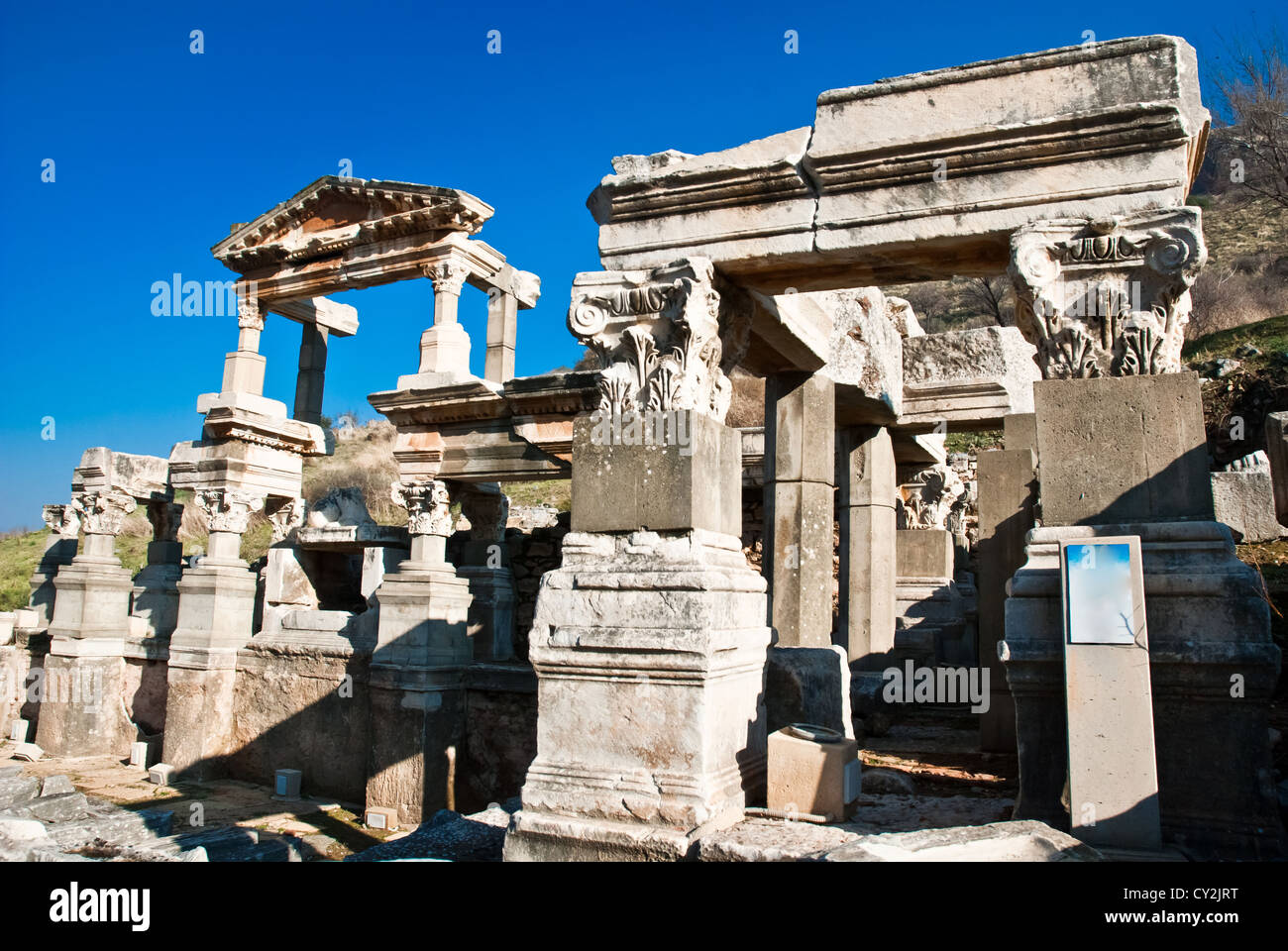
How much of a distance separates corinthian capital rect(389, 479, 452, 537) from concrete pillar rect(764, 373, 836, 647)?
428cm

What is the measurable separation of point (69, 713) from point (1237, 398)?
60.7ft

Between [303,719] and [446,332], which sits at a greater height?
[446,332]

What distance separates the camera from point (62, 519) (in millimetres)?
14875

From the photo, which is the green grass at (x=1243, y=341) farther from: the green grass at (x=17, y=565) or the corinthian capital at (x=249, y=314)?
the green grass at (x=17, y=565)

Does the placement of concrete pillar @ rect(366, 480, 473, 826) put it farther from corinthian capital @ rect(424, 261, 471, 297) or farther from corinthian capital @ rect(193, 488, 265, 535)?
→ corinthian capital @ rect(424, 261, 471, 297)

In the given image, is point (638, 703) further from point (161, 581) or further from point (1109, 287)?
point (161, 581)

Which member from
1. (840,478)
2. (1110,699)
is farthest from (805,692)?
(840,478)

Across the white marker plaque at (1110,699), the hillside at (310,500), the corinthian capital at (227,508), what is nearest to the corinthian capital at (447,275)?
the corinthian capital at (227,508)

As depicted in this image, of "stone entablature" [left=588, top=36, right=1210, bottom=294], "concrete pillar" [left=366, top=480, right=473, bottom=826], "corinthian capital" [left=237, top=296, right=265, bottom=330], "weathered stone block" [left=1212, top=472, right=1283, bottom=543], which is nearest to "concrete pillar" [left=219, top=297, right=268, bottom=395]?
"corinthian capital" [left=237, top=296, right=265, bottom=330]

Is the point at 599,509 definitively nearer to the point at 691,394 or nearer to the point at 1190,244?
the point at 691,394

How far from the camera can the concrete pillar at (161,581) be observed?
13203 millimetres

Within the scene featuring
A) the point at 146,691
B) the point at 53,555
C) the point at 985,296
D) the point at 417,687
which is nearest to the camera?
the point at 417,687

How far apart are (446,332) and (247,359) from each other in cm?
380

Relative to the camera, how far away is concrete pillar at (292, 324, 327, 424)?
1484 centimetres
